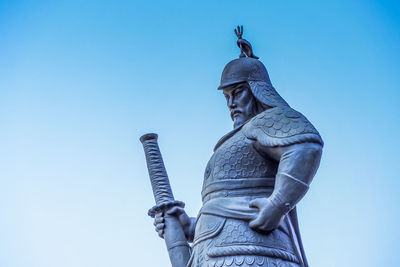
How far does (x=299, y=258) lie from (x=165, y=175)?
175 cm

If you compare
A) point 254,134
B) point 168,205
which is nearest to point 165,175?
point 168,205

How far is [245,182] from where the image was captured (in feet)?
16.0

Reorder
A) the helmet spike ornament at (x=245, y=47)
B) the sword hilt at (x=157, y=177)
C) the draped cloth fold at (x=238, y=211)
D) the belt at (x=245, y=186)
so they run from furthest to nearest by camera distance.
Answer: the helmet spike ornament at (x=245, y=47) → the sword hilt at (x=157, y=177) → the belt at (x=245, y=186) → the draped cloth fold at (x=238, y=211)

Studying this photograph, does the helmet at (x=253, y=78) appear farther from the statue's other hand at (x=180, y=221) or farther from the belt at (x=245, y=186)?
the statue's other hand at (x=180, y=221)

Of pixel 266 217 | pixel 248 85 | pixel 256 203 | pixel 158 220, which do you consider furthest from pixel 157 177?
pixel 266 217

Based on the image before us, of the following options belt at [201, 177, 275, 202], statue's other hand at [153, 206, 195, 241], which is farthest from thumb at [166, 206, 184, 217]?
belt at [201, 177, 275, 202]

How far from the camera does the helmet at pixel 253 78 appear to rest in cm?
530

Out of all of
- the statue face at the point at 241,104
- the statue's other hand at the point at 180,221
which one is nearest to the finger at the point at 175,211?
the statue's other hand at the point at 180,221

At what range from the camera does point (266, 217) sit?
451 centimetres

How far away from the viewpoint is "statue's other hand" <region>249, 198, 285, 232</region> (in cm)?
451

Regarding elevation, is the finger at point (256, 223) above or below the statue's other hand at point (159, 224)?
below

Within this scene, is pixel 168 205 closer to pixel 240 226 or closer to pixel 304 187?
pixel 240 226

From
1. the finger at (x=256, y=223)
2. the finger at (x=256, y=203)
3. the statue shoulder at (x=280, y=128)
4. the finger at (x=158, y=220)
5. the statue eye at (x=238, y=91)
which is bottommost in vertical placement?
the finger at (x=256, y=223)

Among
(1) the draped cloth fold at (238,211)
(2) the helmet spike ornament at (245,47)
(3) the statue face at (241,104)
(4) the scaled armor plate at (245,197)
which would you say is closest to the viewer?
(4) the scaled armor plate at (245,197)
